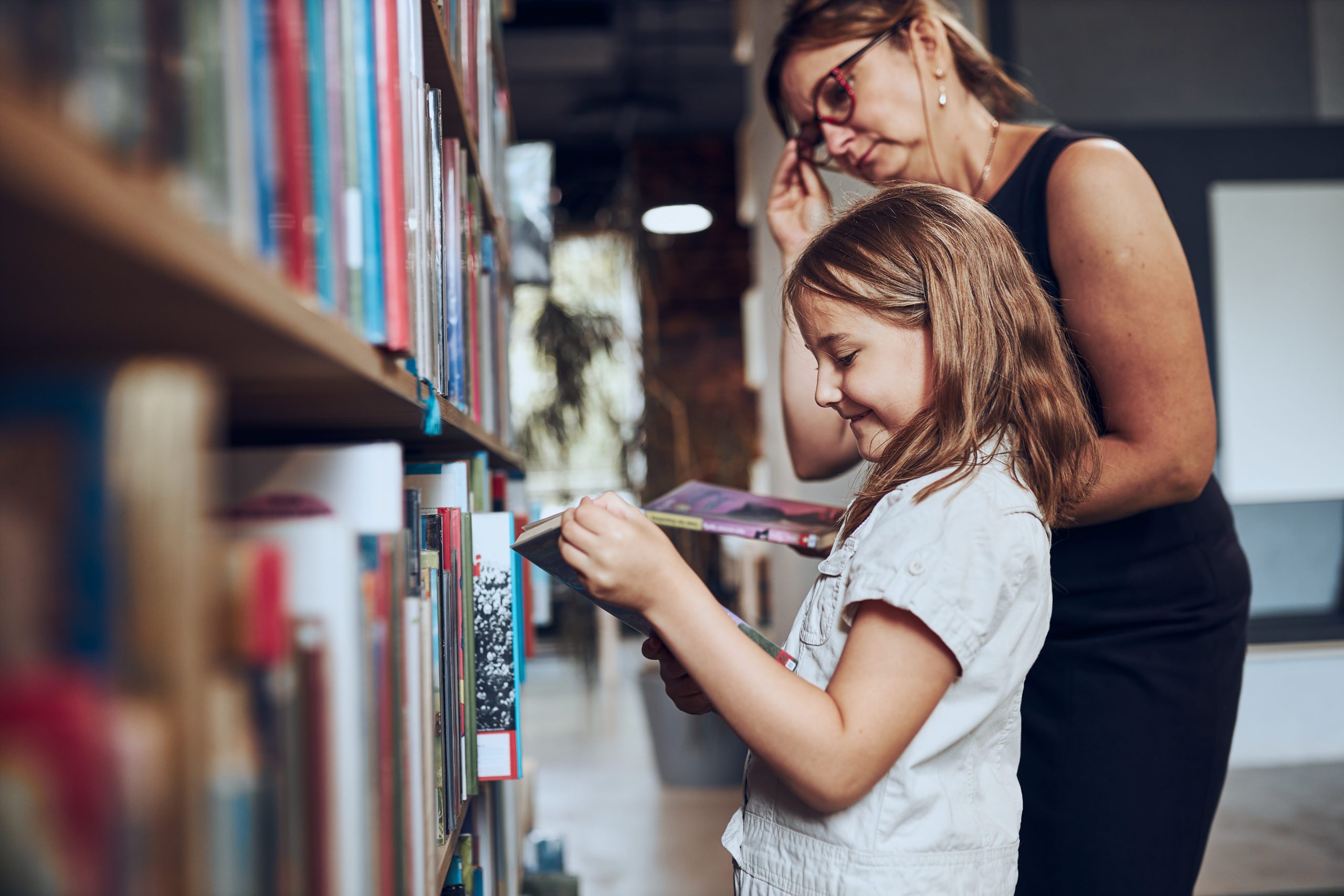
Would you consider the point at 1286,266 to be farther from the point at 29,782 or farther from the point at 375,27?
the point at 29,782

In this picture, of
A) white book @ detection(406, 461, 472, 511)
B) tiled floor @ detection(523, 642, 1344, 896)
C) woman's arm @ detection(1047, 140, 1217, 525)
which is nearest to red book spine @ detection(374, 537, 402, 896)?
white book @ detection(406, 461, 472, 511)

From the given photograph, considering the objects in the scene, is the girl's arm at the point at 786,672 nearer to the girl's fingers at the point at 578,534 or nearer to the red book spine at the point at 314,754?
the girl's fingers at the point at 578,534

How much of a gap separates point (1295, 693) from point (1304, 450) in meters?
0.68

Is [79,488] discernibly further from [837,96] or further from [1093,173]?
[837,96]

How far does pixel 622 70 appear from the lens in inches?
187

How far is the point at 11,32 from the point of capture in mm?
207

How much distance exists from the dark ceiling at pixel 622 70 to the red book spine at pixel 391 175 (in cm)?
369

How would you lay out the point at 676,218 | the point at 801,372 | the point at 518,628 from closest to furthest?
the point at 518,628 < the point at 801,372 < the point at 676,218

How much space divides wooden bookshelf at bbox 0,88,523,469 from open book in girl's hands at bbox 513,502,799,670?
0.87ft

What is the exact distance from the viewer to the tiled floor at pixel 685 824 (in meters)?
2.22

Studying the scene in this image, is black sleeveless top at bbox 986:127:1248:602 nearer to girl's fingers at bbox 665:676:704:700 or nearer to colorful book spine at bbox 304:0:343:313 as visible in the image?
girl's fingers at bbox 665:676:704:700

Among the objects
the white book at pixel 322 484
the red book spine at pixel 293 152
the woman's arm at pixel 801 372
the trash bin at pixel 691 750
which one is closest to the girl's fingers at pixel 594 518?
the white book at pixel 322 484

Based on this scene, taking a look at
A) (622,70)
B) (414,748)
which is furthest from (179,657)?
(622,70)

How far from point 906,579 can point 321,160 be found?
49cm
